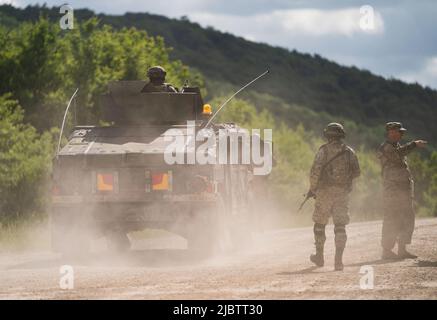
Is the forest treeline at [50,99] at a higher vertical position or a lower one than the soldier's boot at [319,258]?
higher

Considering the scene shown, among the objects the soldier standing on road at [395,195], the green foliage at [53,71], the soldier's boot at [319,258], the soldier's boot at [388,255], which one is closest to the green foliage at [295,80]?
the green foliage at [53,71]

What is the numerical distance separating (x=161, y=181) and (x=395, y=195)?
3582 millimetres

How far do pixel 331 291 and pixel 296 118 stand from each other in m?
109

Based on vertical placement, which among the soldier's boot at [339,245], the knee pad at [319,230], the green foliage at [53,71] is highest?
the green foliage at [53,71]

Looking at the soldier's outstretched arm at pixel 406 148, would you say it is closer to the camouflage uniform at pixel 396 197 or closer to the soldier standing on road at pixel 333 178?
the camouflage uniform at pixel 396 197

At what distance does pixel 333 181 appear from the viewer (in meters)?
14.6

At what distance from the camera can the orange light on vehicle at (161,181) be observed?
15883 mm

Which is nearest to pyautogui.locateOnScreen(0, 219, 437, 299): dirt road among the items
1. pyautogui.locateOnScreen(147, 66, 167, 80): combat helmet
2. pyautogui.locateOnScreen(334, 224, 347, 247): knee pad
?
pyautogui.locateOnScreen(334, 224, 347, 247): knee pad

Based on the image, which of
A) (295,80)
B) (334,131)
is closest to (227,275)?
(334,131)

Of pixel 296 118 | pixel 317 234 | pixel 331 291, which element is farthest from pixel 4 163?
pixel 296 118

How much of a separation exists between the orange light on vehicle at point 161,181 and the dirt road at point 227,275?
118 cm

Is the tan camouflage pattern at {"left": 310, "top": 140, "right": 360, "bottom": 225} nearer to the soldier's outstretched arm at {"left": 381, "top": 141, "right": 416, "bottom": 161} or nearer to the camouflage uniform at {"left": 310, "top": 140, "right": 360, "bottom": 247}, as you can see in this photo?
the camouflage uniform at {"left": 310, "top": 140, "right": 360, "bottom": 247}

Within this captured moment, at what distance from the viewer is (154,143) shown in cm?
1638
